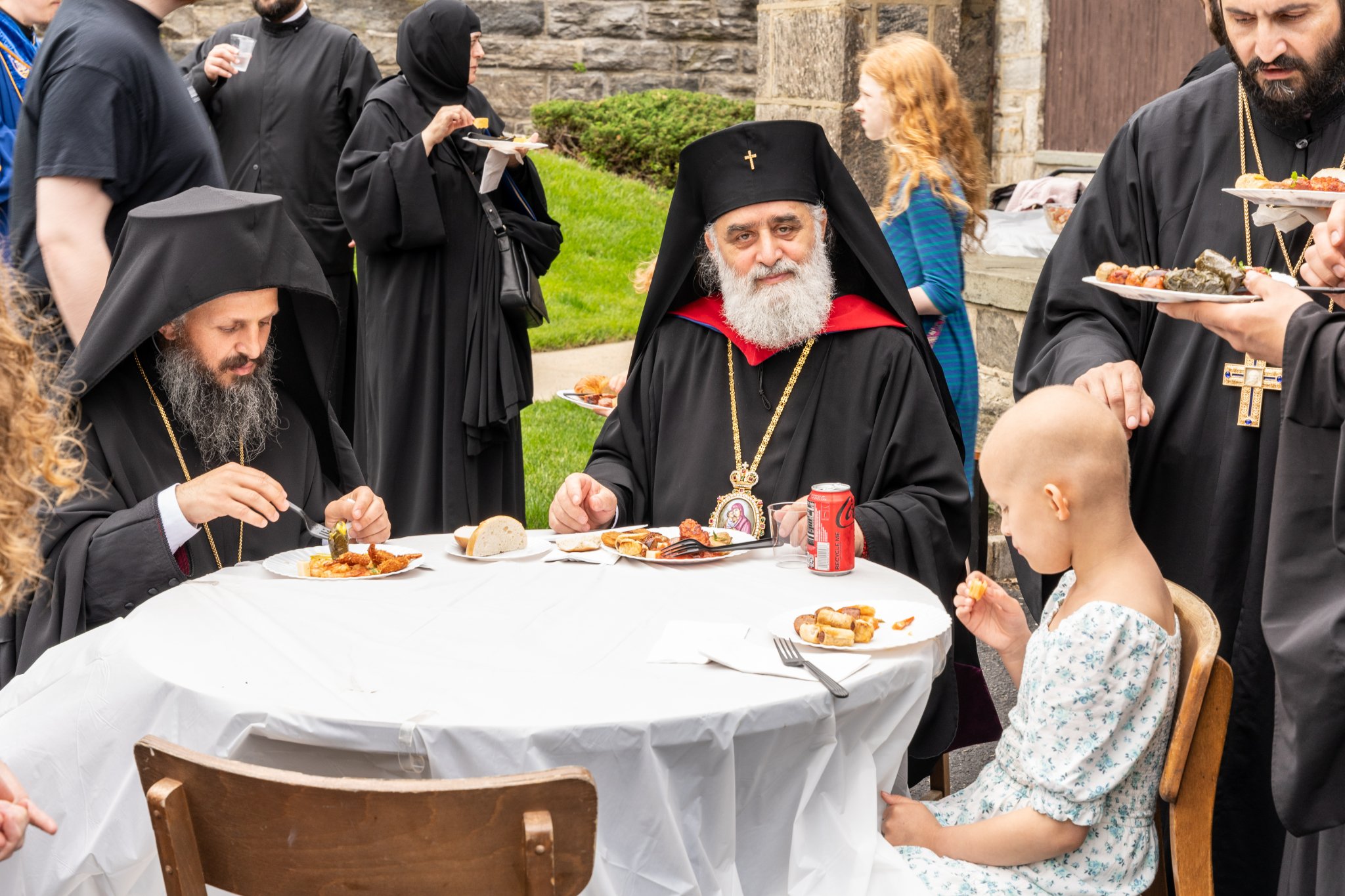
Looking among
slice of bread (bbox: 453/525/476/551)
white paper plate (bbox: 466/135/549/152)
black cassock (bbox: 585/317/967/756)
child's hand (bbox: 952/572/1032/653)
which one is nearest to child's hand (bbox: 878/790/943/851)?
child's hand (bbox: 952/572/1032/653)

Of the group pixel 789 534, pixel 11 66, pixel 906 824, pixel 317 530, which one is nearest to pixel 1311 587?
pixel 906 824

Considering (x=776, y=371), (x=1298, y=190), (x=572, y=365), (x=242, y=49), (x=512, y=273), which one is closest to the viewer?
(x=1298, y=190)

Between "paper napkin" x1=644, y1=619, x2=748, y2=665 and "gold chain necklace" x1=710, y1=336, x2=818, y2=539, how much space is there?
0.95 m

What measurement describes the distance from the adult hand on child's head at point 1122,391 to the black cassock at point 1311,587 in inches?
14.5

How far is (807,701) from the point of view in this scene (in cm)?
233

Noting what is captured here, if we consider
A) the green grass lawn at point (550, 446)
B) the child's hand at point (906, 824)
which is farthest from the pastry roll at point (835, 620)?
the green grass lawn at point (550, 446)

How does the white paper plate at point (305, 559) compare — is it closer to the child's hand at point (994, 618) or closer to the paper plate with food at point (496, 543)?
the paper plate with food at point (496, 543)

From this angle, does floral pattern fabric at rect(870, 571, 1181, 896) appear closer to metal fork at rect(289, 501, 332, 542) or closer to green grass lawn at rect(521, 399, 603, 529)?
metal fork at rect(289, 501, 332, 542)

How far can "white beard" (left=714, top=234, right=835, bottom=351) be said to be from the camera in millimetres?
3801

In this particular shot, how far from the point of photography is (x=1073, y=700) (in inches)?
96.5

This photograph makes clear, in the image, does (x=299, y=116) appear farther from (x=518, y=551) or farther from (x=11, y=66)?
(x=518, y=551)

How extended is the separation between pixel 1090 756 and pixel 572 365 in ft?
26.3

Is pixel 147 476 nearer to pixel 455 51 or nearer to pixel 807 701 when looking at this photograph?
pixel 807 701

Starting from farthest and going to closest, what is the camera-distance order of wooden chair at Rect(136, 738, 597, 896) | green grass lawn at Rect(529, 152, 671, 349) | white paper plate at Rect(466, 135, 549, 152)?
green grass lawn at Rect(529, 152, 671, 349) < white paper plate at Rect(466, 135, 549, 152) < wooden chair at Rect(136, 738, 597, 896)
